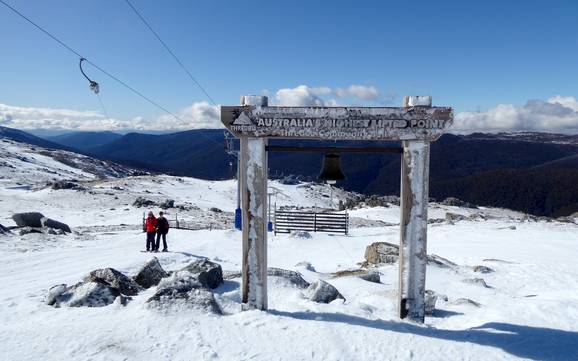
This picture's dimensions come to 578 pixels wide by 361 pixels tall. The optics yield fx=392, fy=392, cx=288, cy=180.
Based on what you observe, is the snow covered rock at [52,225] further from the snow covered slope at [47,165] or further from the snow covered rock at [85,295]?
the snow covered slope at [47,165]

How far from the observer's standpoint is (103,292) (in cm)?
770

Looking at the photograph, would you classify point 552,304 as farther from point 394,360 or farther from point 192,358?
point 192,358

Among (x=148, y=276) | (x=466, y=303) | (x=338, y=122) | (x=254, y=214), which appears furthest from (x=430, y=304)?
(x=148, y=276)

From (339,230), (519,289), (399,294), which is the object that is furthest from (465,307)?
(339,230)

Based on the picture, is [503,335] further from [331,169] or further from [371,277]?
[371,277]

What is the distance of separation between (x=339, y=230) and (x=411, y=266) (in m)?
16.9

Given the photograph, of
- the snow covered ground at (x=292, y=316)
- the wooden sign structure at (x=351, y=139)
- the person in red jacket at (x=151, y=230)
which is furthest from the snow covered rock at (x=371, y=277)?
the person in red jacket at (x=151, y=230)

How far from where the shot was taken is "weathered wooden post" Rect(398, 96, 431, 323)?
22.8 ft

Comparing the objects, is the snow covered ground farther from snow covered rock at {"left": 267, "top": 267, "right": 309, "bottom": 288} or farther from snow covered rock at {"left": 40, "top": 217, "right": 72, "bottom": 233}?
snow covered rock at {"left": 40, "top": 217, "right": 72, "bottom": 233}

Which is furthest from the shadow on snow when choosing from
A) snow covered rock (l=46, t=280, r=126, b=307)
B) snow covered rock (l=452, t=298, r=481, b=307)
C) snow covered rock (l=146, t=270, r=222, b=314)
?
snow covered rock (l=46, t=280, r=126, b=307)

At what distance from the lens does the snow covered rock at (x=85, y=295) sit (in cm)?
746

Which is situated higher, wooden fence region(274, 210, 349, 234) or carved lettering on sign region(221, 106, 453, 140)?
carved lettering on sign region(221, 106, 453, 140)

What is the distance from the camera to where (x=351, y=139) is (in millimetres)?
6855

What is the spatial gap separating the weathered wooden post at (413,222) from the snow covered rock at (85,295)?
5.38 meters
